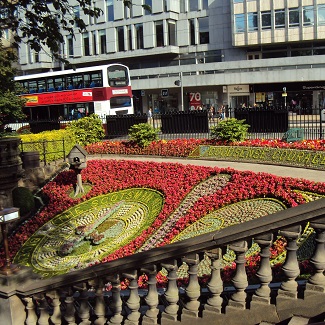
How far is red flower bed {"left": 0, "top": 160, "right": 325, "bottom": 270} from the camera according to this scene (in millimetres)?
10094

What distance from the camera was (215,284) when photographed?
175 inches

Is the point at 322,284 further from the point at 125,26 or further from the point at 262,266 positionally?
the point at 125,26

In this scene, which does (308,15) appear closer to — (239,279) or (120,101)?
(120,101)

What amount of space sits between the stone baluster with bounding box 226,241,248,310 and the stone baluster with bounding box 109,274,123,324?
1207 mm

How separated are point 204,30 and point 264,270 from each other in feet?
157

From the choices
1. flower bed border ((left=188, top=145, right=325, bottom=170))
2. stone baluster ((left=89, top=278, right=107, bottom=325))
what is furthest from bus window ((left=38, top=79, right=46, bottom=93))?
stone baluster ((left=89, top=278, right=107, bottom=325))

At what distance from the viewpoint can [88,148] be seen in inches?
787

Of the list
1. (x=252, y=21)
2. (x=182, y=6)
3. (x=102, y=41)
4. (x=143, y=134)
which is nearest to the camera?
(x=143, y=134)

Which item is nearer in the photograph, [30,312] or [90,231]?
[30,312]

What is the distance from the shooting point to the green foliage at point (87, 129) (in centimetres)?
2116

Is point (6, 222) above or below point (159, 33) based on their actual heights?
below

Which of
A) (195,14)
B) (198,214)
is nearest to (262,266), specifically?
(198,214)

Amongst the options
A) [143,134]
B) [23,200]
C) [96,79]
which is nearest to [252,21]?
[96,79]

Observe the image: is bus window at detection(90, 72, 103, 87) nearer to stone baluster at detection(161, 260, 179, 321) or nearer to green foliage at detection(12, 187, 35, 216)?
green foliage at detection(12, 187, 35, 216)
